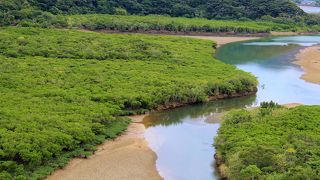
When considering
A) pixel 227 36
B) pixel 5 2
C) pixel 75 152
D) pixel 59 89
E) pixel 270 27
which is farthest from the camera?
pixel 270 27

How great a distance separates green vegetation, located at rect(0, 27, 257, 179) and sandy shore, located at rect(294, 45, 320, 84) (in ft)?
49.4

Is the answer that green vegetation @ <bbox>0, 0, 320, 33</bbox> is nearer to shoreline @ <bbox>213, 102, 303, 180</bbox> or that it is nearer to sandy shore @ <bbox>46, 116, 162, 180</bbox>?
sandy shore @ <bbox>46, 116, 162, 180</bbox>

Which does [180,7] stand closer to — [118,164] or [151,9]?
[151,9]

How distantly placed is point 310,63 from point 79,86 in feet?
168

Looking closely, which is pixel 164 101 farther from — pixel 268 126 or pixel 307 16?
pixel 307 16

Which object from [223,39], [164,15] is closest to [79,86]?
[223,39]

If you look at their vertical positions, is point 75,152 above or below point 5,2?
below

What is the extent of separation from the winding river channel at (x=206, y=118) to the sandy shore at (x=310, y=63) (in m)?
1.41

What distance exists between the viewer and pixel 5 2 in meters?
115

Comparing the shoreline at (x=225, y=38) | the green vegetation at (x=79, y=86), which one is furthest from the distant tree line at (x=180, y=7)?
the green vegetation at (x=79, y=86)

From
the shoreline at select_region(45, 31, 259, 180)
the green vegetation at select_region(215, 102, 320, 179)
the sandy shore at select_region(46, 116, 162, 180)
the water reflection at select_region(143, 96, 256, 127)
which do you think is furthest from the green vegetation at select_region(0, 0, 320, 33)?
the green vegetation at select_region(215, 102, 320, 179)

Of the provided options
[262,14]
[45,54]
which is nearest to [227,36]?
[262,14]

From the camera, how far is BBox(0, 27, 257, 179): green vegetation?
41.1 metres

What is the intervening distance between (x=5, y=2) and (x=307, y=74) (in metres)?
70.0
